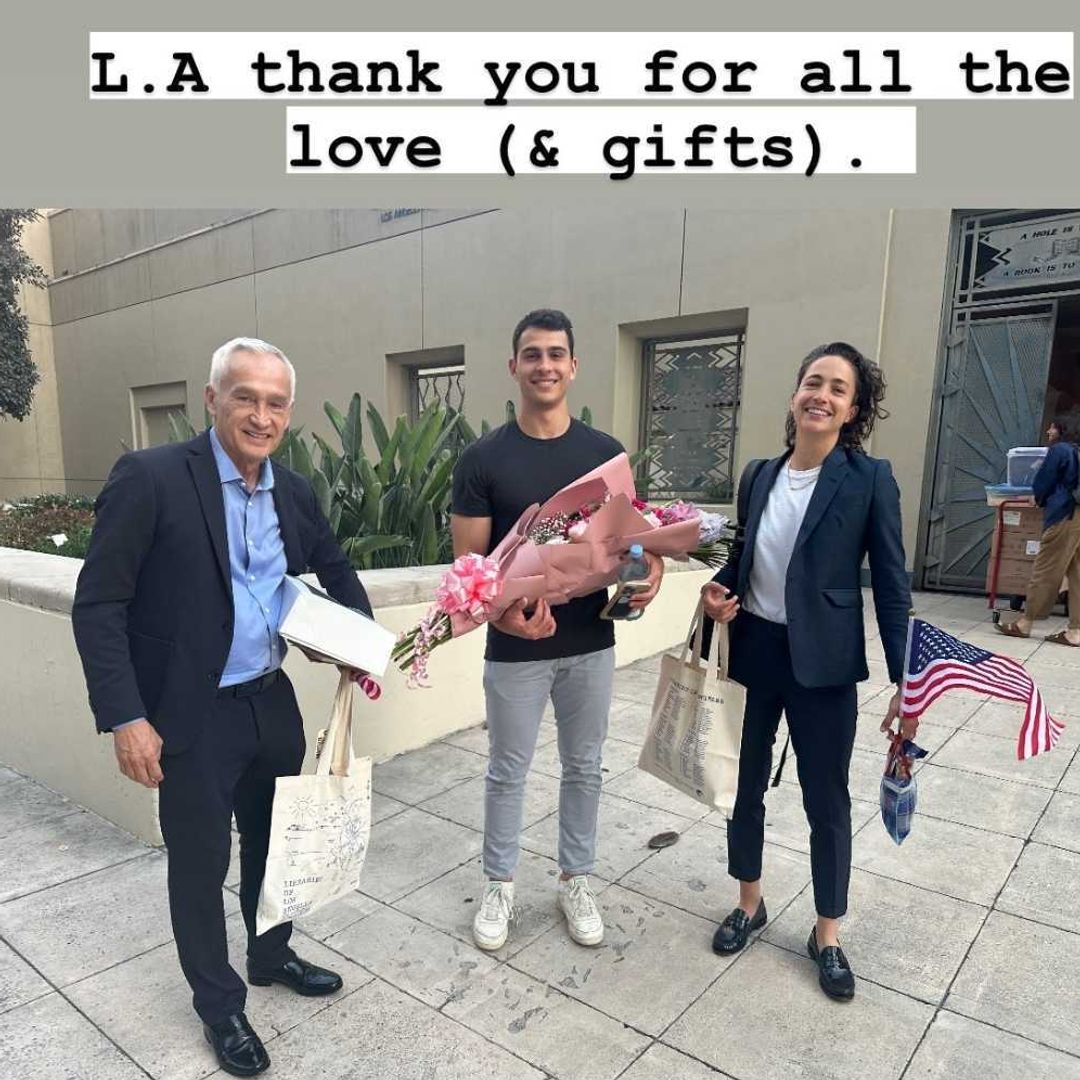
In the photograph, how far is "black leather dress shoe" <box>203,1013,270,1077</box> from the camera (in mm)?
1766

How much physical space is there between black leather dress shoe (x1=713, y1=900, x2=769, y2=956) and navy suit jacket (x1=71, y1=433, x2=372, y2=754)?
5.56 feet

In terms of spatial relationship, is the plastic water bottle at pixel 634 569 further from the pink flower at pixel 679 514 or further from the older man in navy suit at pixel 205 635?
the older man in navy suit at pixel 205 635

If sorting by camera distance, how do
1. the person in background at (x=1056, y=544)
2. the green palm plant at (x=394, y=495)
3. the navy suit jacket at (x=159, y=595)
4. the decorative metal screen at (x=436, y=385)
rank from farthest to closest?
the decorative metal screen at (x=436, y=385), the person in background at (x=1056, y=544), the green palm plant at (x=394, y=495), the navy suit jacket at (x=159, y=595)

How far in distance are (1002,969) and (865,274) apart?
7.21 meters

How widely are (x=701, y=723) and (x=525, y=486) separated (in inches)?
34.9

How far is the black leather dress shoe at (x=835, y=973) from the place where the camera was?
6.69 feet

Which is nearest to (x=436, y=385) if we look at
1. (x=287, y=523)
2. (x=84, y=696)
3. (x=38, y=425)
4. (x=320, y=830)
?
(x=84, y=696)

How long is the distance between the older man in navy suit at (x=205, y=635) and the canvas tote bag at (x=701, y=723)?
3.64 feet

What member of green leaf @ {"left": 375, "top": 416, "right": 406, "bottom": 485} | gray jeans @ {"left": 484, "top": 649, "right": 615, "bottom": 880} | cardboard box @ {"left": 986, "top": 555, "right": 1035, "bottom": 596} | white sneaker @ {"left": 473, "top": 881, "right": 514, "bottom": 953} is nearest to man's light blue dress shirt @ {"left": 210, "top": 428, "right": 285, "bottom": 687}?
gray jeans @ {"left": 484, "top": 649, "right": 615, "bottom": 880}

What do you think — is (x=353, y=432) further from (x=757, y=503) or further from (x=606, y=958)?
(x=606, y=958)

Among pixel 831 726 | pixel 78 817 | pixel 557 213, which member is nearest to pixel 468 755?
pixel 78 817

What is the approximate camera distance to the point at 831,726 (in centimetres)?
204

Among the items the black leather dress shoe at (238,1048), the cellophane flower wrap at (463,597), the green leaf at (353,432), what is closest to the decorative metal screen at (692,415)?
the green leaf at (353,432)

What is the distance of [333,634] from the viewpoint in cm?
169
